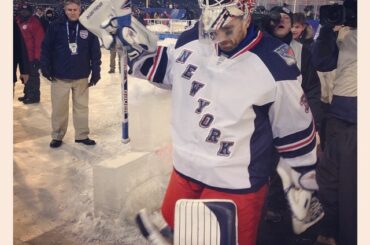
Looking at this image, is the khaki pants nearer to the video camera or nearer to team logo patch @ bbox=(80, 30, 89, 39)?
team logo patch @ bbox=(80, 30, 89, 39)

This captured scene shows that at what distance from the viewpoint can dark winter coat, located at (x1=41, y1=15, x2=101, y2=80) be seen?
320 cm

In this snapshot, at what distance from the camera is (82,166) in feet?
9.73

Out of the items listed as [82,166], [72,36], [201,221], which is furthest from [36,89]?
[201,221]

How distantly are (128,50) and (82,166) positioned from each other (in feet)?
5.11

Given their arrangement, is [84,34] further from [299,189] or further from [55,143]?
[299,189]

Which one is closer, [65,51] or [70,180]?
[70,180]

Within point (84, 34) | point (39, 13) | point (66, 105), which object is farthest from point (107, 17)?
point (66, 105)

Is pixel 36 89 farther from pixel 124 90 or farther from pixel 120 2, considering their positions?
pixel 120 2

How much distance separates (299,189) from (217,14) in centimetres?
63

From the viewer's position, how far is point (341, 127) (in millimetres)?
1997

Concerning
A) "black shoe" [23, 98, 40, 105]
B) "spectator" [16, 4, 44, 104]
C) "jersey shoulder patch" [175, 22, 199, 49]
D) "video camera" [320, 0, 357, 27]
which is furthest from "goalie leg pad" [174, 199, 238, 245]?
"black shoe" [23, 98, 40, 105]

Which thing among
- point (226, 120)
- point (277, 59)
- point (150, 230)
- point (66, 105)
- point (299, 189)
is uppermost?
point (277, 59)

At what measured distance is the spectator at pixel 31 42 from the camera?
2801 millimetres

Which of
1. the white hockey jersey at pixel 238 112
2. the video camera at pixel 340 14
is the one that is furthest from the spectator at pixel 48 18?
the video camera at pixel 340 14
